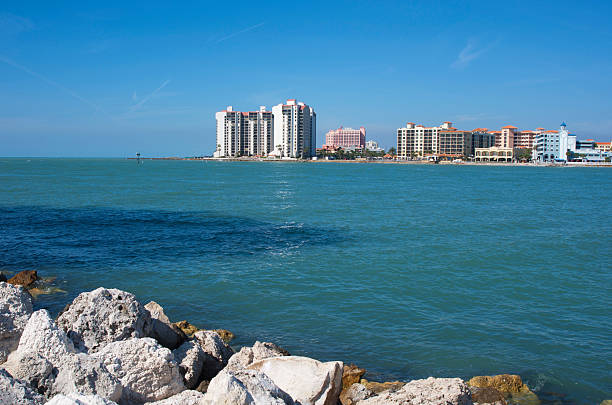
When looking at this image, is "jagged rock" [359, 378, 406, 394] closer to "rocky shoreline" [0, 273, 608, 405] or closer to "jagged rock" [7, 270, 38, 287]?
"rocky shoreline" [0, 273, 608, 405]

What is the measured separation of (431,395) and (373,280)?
11.3 m

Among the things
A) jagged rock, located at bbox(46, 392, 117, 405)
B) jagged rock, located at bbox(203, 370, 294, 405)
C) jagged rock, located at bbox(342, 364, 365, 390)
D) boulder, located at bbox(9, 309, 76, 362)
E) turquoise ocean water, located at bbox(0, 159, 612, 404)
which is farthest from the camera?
turquoise ocean water, located at bbox(0, 159, 612, 404)

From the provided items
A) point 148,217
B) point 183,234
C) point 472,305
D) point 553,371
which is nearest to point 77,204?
point 148,217

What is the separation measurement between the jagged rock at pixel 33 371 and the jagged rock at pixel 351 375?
5.19 meters

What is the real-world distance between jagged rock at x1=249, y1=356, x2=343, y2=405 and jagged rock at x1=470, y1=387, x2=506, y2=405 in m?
3.12

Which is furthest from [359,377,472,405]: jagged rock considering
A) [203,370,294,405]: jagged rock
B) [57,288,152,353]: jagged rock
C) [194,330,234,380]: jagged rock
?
[57,288,152,353]: jagged rock

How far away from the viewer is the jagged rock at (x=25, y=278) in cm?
1624

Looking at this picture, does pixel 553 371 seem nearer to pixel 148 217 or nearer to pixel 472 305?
pixel 472 305

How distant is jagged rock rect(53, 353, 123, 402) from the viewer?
6.30 metres

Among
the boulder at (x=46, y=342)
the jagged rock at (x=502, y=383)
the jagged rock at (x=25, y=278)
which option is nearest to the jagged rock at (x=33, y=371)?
the boulder at (x=46, y=342)

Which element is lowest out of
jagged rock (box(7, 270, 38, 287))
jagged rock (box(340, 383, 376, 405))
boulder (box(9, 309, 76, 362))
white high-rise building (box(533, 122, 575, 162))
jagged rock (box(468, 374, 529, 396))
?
jagged rock (box(468, 374, 529, 396))

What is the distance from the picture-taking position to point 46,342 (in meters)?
7.07

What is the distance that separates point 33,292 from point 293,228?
53.6 ft

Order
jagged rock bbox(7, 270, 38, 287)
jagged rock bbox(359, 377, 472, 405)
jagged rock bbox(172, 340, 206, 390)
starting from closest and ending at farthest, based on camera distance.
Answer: jagged rock bbox(359, 377, 472, 405), jagged rock bbox(172, 340, 206, 390), jagged rock bbox(7, 270, 38, 287)
